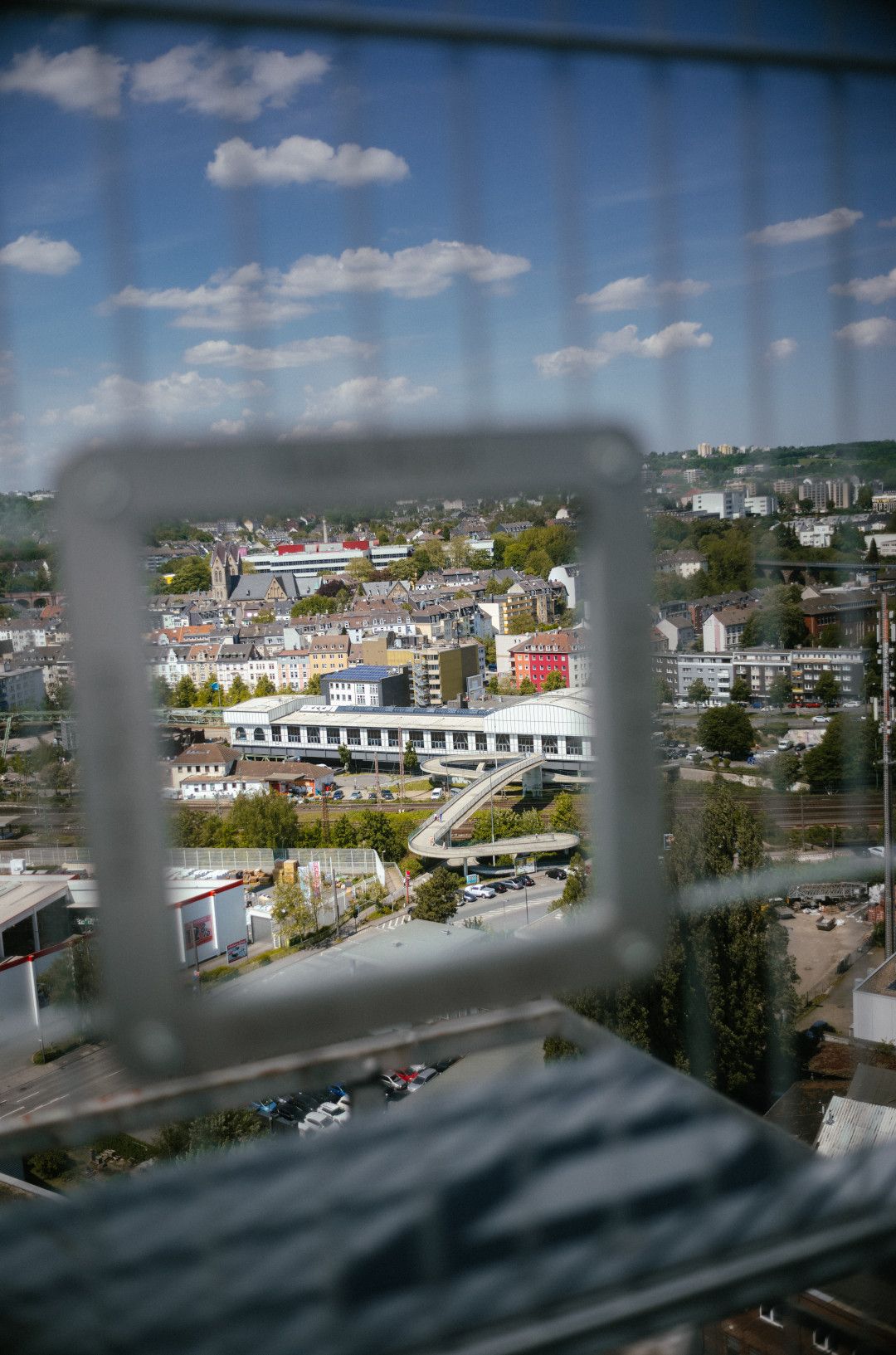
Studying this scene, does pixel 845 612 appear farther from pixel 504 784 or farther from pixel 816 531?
pixel 504 784

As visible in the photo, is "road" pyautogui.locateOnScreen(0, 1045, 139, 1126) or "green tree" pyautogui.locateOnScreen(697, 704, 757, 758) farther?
"green tree" pyautogui.locateOnScreen(697, 704, 757, 758)

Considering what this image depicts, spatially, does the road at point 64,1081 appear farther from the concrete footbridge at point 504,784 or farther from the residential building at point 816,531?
the residential building at point 816,531

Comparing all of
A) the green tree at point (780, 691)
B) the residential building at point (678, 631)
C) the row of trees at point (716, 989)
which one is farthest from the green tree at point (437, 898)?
the green tree at point (780, 691)

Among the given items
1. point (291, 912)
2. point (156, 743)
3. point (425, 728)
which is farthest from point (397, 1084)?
point (156, 743)

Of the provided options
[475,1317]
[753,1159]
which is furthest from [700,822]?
[475,1317]

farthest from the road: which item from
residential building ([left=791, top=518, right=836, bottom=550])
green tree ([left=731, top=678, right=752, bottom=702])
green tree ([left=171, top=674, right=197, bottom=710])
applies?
residential building ([left=791, top=518, right=836, bottom=550])

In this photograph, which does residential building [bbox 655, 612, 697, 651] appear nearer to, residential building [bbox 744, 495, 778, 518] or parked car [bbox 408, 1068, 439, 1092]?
residential building [bbox 744, 495, 778, 518]
